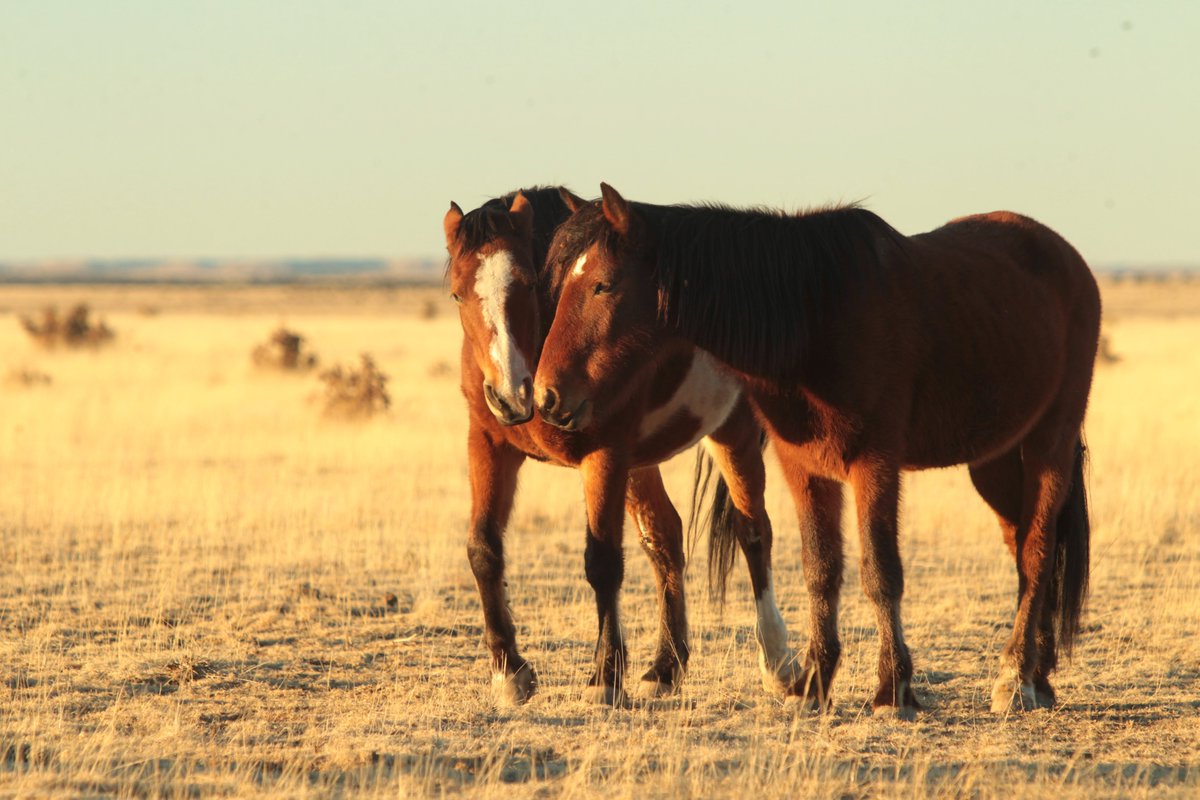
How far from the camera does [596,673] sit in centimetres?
601

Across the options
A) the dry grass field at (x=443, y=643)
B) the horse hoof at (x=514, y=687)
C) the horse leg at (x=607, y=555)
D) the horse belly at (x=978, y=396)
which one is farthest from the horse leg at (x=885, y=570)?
the horse hoof at (x=514, y=687)

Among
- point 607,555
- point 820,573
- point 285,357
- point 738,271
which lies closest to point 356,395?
point 285,357

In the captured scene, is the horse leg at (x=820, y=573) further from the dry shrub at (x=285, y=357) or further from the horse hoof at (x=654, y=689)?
the dry shrub at (x=285, y=357)

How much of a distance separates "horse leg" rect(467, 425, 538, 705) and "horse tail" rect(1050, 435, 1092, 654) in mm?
2445

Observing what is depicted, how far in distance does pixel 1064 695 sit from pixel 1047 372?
149cm

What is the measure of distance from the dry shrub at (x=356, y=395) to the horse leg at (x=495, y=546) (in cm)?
1265

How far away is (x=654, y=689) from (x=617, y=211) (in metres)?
2.22

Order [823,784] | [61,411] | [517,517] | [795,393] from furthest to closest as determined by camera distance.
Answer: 1. [61,411]
2. [517,517]
3. [795,393]
4. [823,784]

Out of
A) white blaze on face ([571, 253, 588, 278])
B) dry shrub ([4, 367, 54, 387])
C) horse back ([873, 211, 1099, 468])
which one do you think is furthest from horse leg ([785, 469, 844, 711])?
dry shrub ([4, 367, 54, 387])

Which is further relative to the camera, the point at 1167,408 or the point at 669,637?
the point at 1167,408

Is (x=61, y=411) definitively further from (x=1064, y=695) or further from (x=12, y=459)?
(x=1064, y=695)

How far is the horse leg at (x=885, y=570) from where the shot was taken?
18.3ft

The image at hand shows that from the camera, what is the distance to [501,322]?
561 cm

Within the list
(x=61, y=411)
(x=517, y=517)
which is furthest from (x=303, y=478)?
(x=61, y=411)
